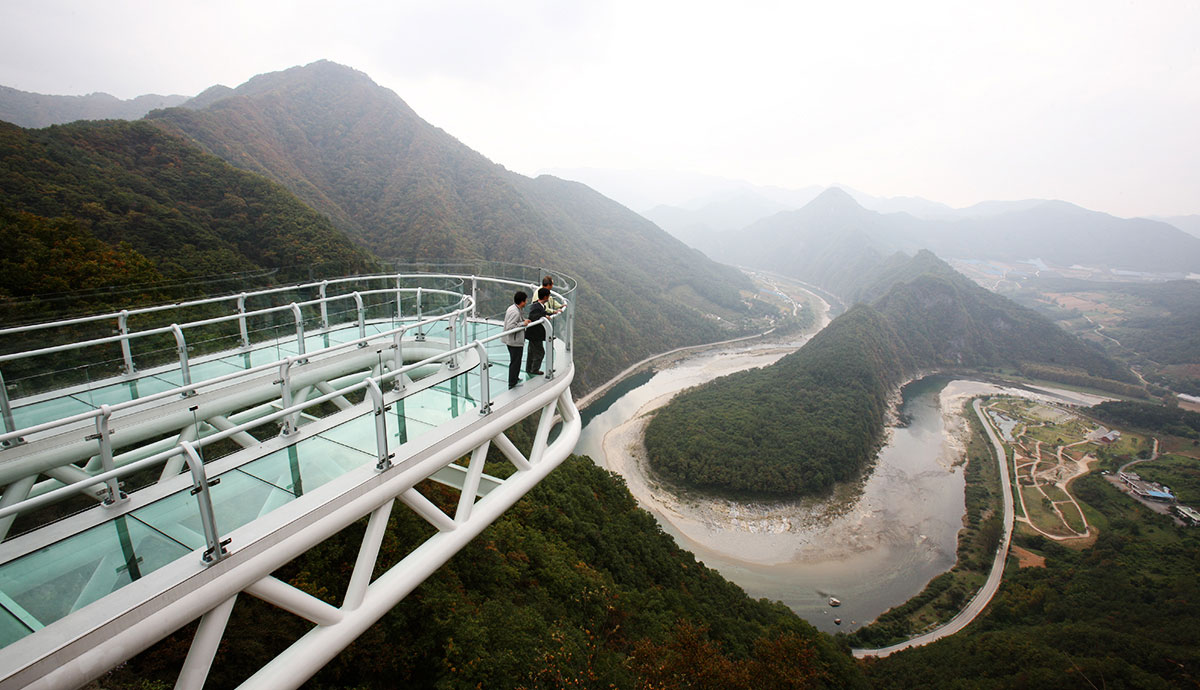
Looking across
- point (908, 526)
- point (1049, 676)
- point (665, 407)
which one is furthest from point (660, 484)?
point (1049, 676)

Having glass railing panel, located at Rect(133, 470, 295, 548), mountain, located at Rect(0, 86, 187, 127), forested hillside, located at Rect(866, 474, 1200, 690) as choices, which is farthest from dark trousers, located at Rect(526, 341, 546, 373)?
mountain, located at Rect(0, 86, 187, 127)

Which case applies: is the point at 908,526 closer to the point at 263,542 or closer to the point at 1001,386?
the point at 263,542

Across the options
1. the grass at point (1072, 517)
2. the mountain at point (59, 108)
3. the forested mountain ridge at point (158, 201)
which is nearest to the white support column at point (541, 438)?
the forested mountain ridge at point (158, 201)

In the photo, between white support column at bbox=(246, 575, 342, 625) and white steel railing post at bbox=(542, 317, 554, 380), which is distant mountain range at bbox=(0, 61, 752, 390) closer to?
white steel railing post at bbox=(542, 317, 554, 380)

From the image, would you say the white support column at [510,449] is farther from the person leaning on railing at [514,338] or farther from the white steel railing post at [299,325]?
the white steel railing post at [299,325]

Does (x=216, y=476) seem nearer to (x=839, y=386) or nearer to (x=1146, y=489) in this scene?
(x=839, y=386)

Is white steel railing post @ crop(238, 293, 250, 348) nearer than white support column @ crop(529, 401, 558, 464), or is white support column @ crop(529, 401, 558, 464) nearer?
white support column @ crop(529, 401, 558, 464)

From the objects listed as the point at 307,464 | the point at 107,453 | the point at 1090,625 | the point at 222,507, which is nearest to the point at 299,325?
the point at 107,453
